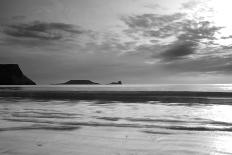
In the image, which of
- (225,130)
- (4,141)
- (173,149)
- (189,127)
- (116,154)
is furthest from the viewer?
(189,127)

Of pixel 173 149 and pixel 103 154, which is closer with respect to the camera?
pixel 103 154

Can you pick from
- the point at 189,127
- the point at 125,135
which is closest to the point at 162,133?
the point at 125,135

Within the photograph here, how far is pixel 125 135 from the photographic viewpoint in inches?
326

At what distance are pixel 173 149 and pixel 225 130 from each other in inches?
157

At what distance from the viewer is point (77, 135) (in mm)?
8242

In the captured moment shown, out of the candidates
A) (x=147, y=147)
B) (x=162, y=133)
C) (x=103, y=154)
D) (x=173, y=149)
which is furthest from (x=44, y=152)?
(x=162, y=133)

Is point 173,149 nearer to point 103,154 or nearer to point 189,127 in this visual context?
Answer: point 103,154

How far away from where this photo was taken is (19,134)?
8367 millimetres

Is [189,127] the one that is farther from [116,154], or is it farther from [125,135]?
[116,154]

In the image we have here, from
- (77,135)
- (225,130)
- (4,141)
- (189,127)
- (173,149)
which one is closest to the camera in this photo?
(173,149)

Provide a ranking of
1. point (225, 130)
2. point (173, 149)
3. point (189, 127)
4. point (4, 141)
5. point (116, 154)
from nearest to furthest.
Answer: point (116, 154)
point (173, 149)
point (4, 141)
point (225, 130)
point (189, 127)

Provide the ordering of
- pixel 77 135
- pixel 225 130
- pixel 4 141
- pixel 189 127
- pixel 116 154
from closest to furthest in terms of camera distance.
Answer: pixel 116 154
pixel 4 141
pixel 77 135
pixel 225 130
pixel 189 127

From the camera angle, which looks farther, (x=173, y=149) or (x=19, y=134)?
(x=19, y=134)

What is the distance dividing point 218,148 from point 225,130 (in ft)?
10.6
